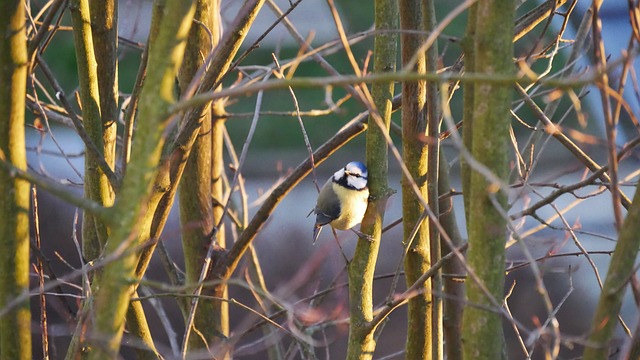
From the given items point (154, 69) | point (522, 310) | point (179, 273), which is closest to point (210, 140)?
point (179, 273)

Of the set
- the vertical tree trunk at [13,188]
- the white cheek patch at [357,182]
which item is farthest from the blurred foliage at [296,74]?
the vertical tree trunk at [13,188]

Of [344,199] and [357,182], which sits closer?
[357,182]

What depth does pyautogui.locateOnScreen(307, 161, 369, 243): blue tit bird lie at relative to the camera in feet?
7.80

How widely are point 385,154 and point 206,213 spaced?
83 centimetres

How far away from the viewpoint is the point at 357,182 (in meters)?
2.41

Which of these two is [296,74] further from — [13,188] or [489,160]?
[489,160]

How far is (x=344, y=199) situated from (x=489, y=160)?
4.72 ft

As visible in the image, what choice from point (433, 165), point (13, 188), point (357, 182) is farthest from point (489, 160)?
point (357, 182)

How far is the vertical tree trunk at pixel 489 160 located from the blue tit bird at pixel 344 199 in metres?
0.97

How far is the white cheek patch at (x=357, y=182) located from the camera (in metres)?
2.26

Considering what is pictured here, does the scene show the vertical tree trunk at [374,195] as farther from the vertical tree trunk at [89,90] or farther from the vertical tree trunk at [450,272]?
the vertical tree trunk at [89,90]

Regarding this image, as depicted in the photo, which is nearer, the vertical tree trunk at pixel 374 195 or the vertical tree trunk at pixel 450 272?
the vertical tree trunk at pixel 374 195

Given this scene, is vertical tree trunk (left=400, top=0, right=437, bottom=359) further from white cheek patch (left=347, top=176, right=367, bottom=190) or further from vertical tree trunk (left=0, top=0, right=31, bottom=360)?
vertical tree trunk (left=0, top=0, right=31, bottom=360)

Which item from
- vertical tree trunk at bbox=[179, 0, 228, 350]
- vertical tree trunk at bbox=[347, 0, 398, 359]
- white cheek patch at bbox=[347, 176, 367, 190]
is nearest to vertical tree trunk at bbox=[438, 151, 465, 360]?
white cheek patch at bbox=[347, 176, 367, 190]
